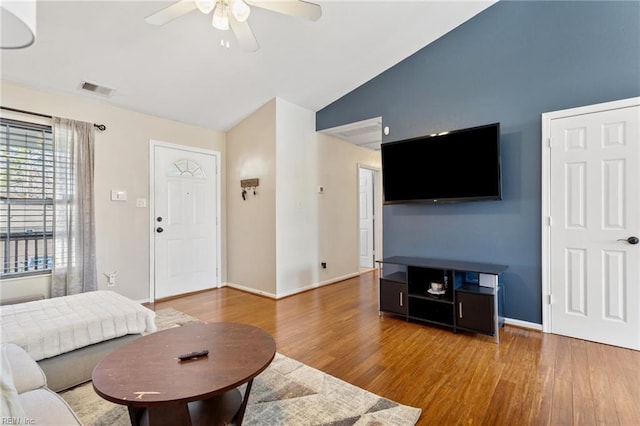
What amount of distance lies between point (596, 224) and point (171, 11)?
12.2ft

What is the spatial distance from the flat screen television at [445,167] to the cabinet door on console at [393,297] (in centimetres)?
96

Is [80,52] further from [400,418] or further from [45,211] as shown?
[400,418]

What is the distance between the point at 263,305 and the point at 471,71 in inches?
142

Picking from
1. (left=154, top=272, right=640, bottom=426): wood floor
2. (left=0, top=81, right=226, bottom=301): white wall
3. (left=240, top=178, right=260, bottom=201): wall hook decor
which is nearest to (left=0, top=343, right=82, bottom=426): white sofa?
(left=154, top=272, right=640, bottom=426): wood floor

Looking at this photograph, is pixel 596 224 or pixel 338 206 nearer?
pixel 596 224

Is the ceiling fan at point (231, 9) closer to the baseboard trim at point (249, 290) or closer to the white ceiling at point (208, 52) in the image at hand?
the white ceiling at point (208, 52)

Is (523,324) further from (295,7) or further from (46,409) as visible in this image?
(46,409)

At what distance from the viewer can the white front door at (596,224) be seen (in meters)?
2.49

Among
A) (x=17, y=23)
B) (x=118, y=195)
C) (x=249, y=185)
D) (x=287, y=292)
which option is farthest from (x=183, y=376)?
(x=249, y=185)

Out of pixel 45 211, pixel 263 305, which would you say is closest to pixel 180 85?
pixel 45 211

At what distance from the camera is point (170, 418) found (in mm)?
1343

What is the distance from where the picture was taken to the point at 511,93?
3.04 meters

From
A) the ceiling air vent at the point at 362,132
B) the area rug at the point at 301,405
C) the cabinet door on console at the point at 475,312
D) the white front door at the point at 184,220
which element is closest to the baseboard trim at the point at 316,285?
the white front door at the point at 184,220

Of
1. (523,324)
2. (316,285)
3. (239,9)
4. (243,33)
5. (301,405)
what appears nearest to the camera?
(301,405)
